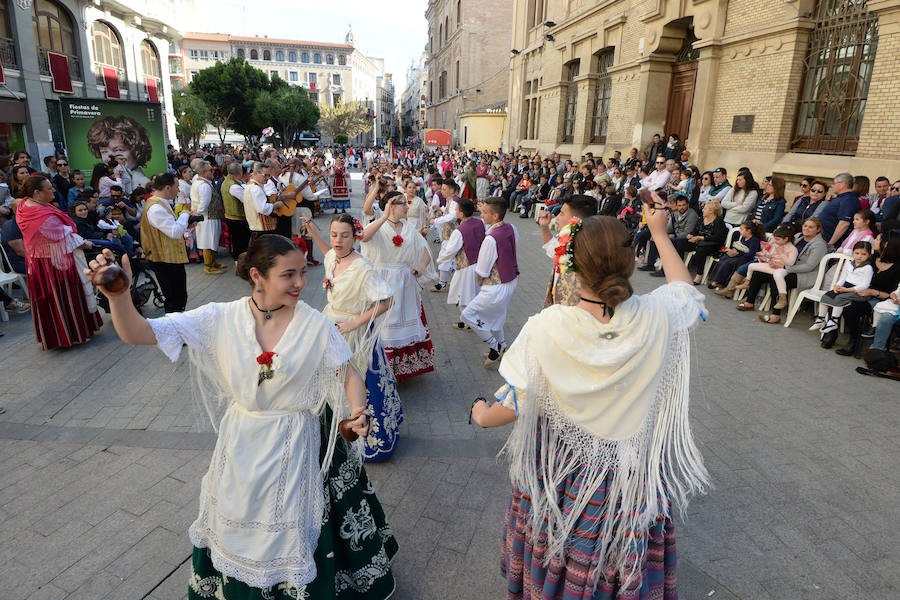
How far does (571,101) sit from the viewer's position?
73.3ft

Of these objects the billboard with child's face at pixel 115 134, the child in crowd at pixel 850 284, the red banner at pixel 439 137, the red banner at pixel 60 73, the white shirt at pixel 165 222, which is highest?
the red banner at pixel 60 73

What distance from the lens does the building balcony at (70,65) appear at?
736 inches

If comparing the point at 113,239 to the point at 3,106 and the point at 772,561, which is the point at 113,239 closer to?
Result: the point at 772,561

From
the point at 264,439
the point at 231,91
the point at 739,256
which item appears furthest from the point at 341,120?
the point at 264,439

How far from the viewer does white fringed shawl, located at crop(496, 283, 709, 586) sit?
190 centimetres

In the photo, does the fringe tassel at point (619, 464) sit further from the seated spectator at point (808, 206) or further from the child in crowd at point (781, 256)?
the seated spectator at point (808, 206)

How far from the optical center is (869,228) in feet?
22.7

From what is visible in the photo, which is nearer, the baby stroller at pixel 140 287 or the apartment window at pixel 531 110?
the baby stroller at pixel 140 287

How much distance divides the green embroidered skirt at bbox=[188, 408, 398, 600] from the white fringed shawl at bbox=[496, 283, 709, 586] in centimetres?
81

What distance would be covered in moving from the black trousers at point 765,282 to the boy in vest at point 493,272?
4405 mm

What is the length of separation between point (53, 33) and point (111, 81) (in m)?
3.67

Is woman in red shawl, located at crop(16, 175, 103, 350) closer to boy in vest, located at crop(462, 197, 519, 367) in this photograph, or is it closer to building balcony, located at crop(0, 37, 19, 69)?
boy in vest, located at crop(462, 197, 519, 367)

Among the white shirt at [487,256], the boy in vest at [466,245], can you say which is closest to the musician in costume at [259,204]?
the boy in vest at [466,245]

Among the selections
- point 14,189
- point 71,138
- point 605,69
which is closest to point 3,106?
point 71,138
